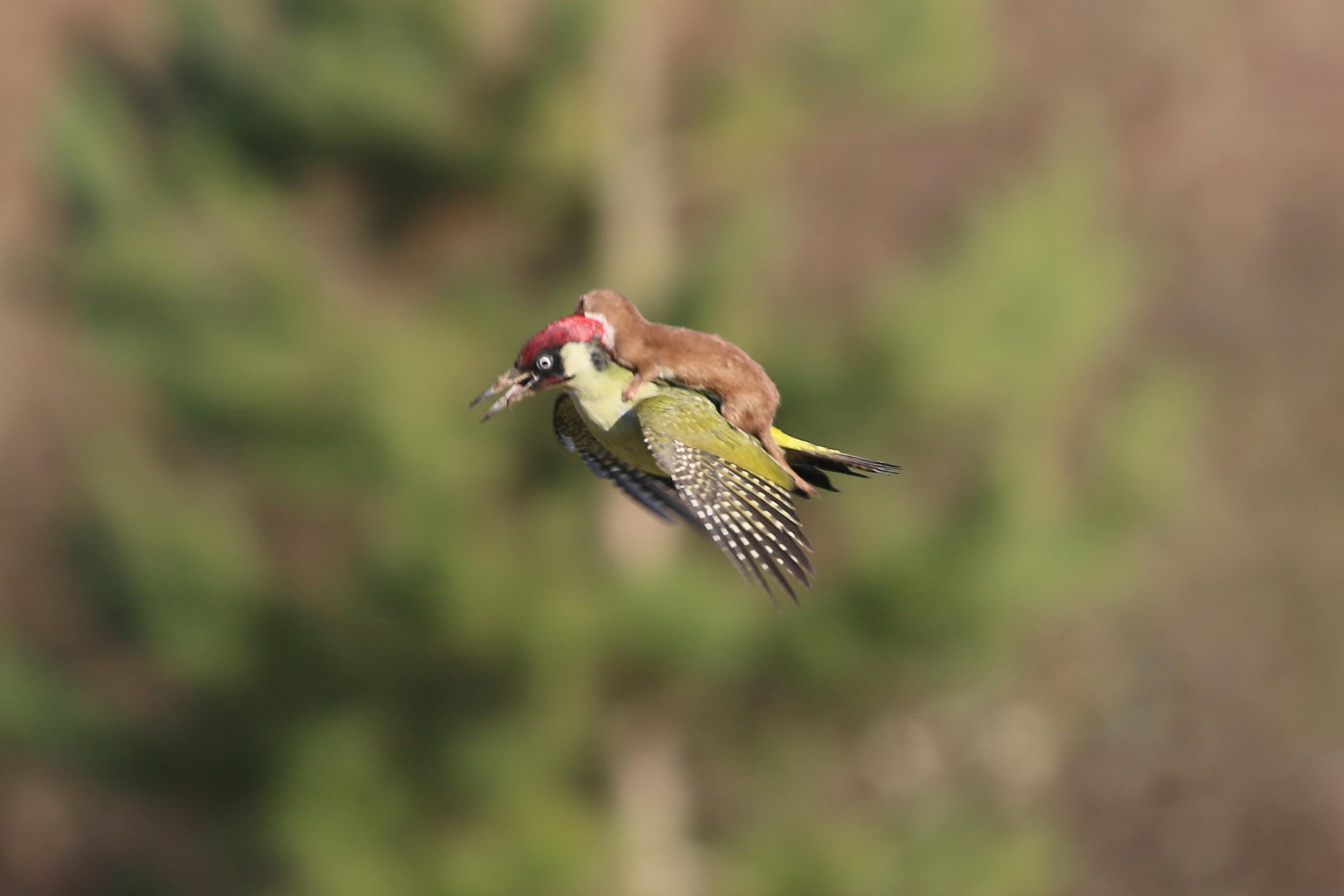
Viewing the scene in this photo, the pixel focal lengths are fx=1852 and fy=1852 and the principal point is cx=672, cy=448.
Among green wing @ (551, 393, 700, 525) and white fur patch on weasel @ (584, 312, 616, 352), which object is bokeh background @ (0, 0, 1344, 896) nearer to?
green wing @ (551, 393, 700, 525)

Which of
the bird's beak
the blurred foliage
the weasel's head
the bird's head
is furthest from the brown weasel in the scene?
the blurred foliage

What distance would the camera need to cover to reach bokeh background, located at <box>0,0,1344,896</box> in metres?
12.0

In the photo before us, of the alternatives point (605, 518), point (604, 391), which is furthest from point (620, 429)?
point (605, 518)

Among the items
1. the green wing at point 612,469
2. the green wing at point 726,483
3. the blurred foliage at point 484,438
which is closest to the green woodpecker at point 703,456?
the green wing at point 726,483

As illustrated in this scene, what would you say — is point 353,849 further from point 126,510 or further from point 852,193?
point 852,193

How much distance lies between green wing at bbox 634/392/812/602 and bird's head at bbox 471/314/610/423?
18cm

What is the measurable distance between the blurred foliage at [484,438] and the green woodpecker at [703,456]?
8498mm

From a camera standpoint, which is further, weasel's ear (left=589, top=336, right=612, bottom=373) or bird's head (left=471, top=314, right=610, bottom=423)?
weasel's ear (left=589, top=336, right=612, bottom=373)

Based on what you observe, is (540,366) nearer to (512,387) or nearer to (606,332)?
(512,387)

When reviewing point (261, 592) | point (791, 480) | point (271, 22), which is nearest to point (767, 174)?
point (271, 22)

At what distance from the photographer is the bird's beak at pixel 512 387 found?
216 centimetres

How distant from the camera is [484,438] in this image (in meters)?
12.5

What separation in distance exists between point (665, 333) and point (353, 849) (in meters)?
10.7

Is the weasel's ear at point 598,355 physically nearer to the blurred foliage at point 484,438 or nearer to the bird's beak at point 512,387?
the bird's beak at point 512,387
